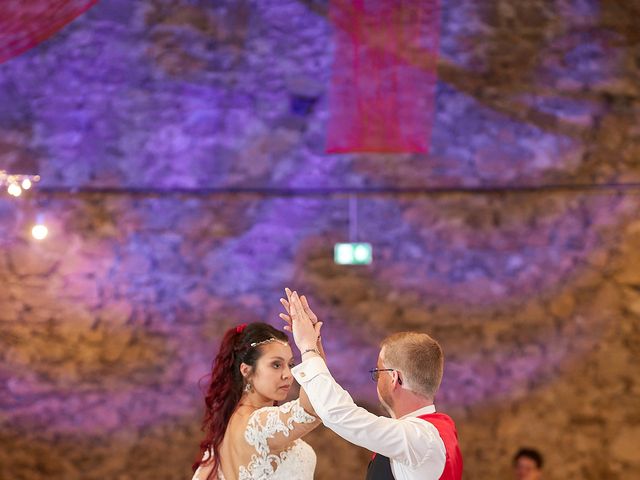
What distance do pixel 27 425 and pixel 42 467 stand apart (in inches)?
11.6

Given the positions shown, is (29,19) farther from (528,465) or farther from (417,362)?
(528,465)

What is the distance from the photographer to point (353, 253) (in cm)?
548

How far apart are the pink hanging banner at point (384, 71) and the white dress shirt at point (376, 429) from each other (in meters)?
3.13

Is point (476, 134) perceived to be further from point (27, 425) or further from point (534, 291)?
point (27, 425)

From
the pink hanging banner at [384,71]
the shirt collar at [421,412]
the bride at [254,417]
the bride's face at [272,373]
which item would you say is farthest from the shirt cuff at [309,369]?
the pink hanging banner at [384,71]

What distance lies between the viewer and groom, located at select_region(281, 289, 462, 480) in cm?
227

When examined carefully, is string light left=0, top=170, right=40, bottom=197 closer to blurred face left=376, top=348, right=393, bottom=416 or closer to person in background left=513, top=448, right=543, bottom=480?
person in background left=513, top=448, right=543, bottom=480

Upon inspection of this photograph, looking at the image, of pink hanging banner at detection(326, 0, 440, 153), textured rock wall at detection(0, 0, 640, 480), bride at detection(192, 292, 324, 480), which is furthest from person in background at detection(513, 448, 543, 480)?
pink hanging banner at detection(326, 0, 440, 153)

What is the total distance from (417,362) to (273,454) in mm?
618

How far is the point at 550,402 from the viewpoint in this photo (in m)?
5.34

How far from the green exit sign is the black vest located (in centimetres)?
304

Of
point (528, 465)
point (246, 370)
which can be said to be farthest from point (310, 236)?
point (246, 370)

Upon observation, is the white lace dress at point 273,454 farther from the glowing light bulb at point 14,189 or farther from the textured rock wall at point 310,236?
the glowing light bulb at point 14,189

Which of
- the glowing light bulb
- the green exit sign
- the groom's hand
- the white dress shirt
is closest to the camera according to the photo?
the white dress shirt
